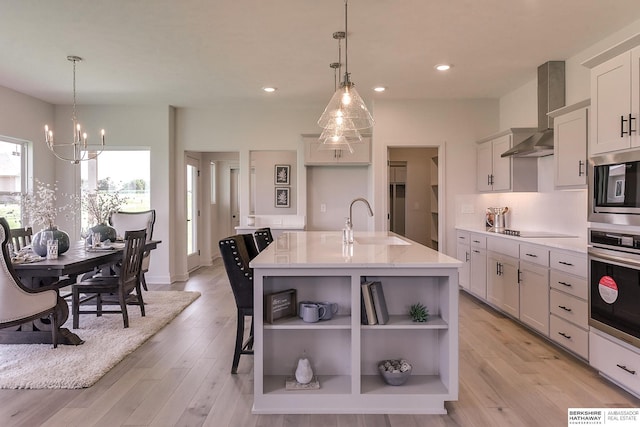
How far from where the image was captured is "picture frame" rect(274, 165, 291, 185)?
7172mm

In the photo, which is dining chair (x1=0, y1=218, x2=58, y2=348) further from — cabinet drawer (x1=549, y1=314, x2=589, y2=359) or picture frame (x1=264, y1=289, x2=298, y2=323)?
cabinet drawer (x1=549, y1=314, x2=589, y2=359)

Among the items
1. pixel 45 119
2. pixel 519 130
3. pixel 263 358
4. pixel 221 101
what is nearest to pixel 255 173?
pixel 221 101

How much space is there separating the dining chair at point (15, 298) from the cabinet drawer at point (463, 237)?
4400 mm

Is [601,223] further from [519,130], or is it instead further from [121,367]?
[121,367]

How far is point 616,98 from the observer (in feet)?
8.42

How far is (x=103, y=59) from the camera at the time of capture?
4125 mm

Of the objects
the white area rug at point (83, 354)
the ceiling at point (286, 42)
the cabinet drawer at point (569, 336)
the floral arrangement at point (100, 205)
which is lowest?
the white area rug at point (83, 354)

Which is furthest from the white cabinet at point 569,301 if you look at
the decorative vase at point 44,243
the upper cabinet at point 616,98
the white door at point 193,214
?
the white door at point 193,214

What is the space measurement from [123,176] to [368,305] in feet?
17.1

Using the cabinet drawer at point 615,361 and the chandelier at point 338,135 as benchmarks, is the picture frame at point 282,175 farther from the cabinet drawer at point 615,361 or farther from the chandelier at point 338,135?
the cabinet drawer at point 615,361

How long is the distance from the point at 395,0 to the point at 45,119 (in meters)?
5.40

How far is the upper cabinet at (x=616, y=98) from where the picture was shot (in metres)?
2.42

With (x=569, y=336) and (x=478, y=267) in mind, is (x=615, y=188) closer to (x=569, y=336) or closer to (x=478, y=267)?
(x=569, y=336)

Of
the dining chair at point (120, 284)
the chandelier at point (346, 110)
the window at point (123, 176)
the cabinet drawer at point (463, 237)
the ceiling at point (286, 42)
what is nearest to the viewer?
the chandelier at point (346, 110)
